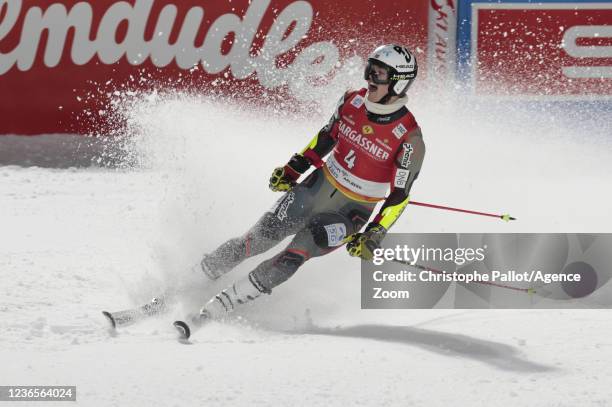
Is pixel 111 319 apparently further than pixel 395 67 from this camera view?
No

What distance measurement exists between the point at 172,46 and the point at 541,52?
448 cm

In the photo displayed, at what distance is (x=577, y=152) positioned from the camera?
1053 cm

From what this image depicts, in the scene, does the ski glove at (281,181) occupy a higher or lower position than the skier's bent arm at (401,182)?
higher

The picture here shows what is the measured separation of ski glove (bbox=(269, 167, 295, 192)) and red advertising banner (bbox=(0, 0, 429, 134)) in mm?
5440

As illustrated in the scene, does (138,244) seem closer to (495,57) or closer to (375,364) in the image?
(375,364)

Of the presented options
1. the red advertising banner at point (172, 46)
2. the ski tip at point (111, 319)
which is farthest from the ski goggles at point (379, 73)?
the red advertising banner at point (172, 46)

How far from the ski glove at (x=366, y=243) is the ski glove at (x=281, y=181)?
0.70 m

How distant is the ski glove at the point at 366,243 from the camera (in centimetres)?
506

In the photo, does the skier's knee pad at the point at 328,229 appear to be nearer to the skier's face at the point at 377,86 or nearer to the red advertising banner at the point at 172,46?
the skier's face at the point at 377,86

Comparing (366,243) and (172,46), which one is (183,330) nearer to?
(366,243)

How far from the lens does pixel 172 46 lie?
1110 centimetres

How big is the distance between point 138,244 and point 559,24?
244 inches

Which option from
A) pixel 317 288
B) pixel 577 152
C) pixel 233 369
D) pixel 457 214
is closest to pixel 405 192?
pixel 317 288

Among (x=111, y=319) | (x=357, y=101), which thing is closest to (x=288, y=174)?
(x=357, y=101)
